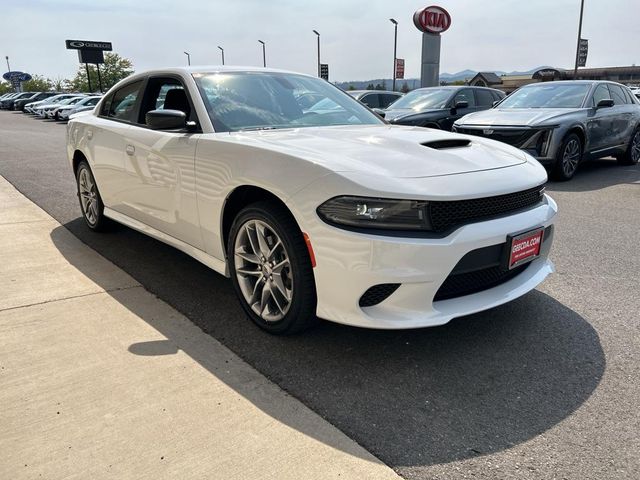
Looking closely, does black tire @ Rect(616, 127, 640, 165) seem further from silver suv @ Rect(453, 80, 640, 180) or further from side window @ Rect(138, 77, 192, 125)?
side window @ Rect(138, 77, 192, 125)

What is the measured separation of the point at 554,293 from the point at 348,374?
1811 mm

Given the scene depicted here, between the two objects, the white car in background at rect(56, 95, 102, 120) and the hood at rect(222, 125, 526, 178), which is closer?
the hood at rect(222, 125, 526, 178)

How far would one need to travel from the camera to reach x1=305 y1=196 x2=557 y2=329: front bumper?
96.2 inches

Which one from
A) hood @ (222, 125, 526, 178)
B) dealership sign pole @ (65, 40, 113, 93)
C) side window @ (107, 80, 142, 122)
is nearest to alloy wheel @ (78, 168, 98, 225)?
side window @ (107, 80, 142, 122)

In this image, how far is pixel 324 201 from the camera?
8.30ft

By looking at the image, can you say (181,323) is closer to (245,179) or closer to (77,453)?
(245,179)

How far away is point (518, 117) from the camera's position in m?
8.16

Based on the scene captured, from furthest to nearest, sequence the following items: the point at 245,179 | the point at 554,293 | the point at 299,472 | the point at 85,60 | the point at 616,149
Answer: the point at 85,60 < the point at 616,149 < the point at 554,293 < the point at 245,179 < the point at 299,472

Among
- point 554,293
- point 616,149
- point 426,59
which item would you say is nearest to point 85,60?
point 426,59

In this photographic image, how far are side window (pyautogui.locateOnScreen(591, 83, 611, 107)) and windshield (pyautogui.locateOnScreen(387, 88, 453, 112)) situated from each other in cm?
286

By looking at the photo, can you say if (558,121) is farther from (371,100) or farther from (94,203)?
(371,100)

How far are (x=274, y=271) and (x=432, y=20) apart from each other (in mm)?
21350

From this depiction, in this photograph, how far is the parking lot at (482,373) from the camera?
209 cm

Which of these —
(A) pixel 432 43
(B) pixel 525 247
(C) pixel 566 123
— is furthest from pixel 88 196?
(A) pixel 432 43
